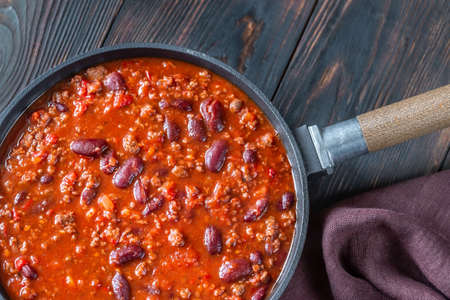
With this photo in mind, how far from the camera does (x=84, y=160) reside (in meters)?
2.15

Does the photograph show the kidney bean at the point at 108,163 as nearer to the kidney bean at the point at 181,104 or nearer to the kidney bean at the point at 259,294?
the kidney bean at the point at 181,104

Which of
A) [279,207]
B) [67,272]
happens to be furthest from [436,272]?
[67,272]

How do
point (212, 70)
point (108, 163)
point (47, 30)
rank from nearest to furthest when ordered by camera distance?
1. point (108, 163)
2. point (212, 70)
3. point (47, 30)

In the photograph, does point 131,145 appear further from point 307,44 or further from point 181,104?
point 307,44

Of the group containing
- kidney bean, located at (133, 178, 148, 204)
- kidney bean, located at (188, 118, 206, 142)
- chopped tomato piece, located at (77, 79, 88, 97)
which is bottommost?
kidney bean, located at (133, 178, 148, 204)

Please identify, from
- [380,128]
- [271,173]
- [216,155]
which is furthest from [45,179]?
[380,128]

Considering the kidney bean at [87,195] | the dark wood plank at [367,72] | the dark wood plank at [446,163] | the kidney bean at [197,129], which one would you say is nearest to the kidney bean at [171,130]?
the kidney bean at [197,129]

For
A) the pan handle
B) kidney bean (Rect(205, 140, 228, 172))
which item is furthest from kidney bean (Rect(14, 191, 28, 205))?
the pan handle

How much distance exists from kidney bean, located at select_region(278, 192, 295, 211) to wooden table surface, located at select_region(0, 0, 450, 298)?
339mm

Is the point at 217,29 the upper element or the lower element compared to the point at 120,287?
upper

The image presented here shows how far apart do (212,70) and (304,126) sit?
45 cm

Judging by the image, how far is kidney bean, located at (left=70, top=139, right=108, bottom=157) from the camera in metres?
2.11

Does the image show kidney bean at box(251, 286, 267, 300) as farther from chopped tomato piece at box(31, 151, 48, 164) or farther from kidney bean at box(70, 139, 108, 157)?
chopped tomato piece at box(31, 151, 48, 164)

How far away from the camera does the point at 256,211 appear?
218 cm
